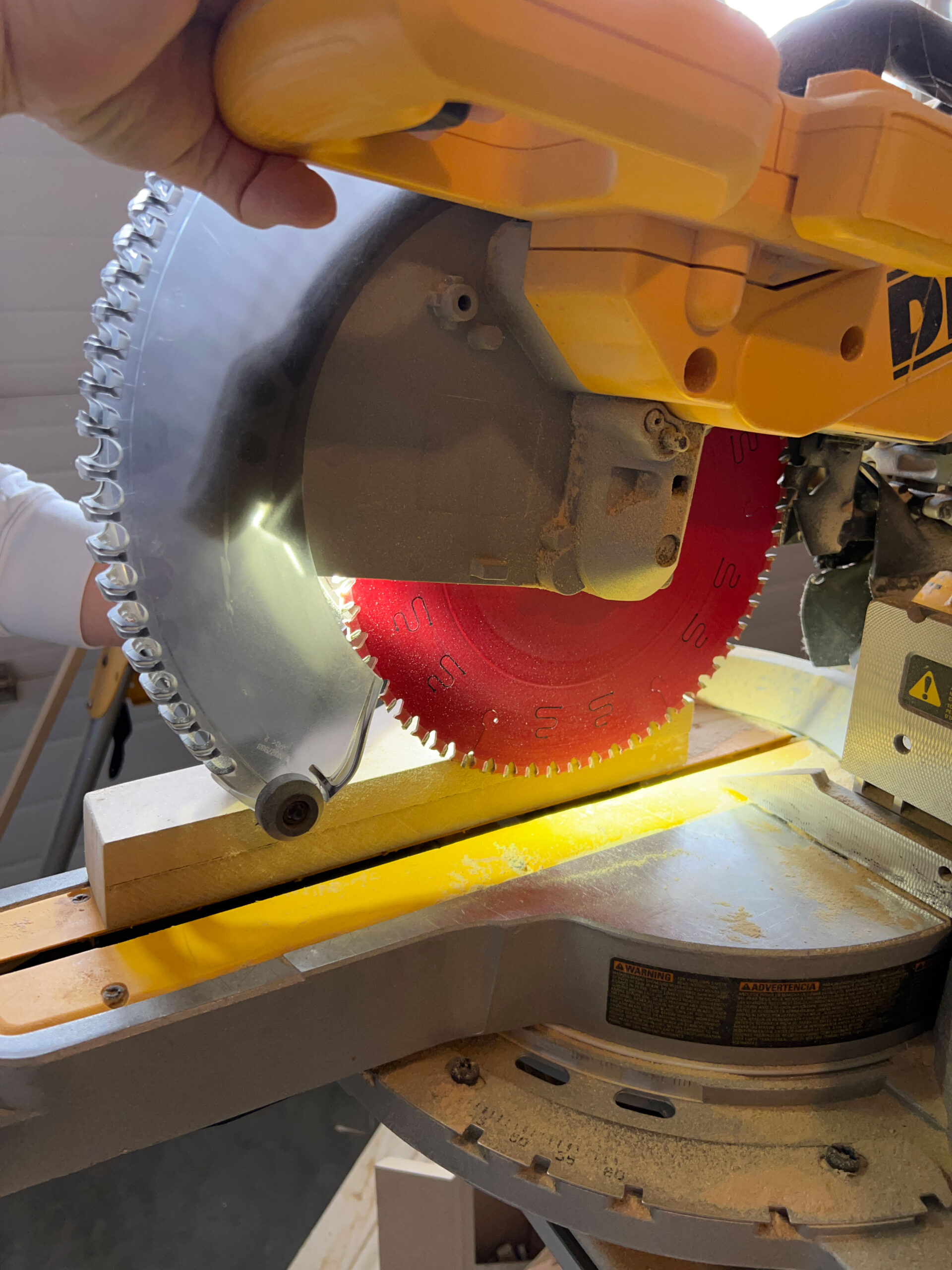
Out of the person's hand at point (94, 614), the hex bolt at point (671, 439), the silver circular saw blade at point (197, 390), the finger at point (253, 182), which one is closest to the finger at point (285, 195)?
the finger at point (253, 182)

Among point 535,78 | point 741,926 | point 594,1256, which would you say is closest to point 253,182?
point 535,78

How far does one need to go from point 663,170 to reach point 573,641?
0.59 metres

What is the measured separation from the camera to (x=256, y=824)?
989 mm

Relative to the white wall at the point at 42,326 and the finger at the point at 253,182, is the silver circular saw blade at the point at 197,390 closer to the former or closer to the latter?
the finger at the point at 253,182

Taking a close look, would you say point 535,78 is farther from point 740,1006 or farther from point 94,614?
point 94,614

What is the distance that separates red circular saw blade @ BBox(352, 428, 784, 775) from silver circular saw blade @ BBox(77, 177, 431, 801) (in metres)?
0.20

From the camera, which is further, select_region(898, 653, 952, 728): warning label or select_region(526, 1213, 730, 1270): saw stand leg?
select_region(898, 653, 952, 728): warning label

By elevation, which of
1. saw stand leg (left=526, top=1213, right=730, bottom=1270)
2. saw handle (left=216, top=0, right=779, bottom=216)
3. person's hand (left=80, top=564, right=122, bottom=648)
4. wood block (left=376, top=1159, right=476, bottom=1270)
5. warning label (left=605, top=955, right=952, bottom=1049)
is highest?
saw handle (left=216, top=0, right=779, bottom=216)

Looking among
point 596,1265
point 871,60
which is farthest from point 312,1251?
point 871,60

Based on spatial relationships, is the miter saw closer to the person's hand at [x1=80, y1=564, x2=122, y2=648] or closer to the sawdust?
the sawdust

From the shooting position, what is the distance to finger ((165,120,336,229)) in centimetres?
54

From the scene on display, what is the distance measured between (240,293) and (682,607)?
63 centimetres

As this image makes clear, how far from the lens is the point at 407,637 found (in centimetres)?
95

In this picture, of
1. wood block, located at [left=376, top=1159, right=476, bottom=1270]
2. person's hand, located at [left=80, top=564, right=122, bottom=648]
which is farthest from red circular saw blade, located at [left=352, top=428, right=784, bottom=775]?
wood block, located at [left=376, top=1159, right=476, bottom=1270]
